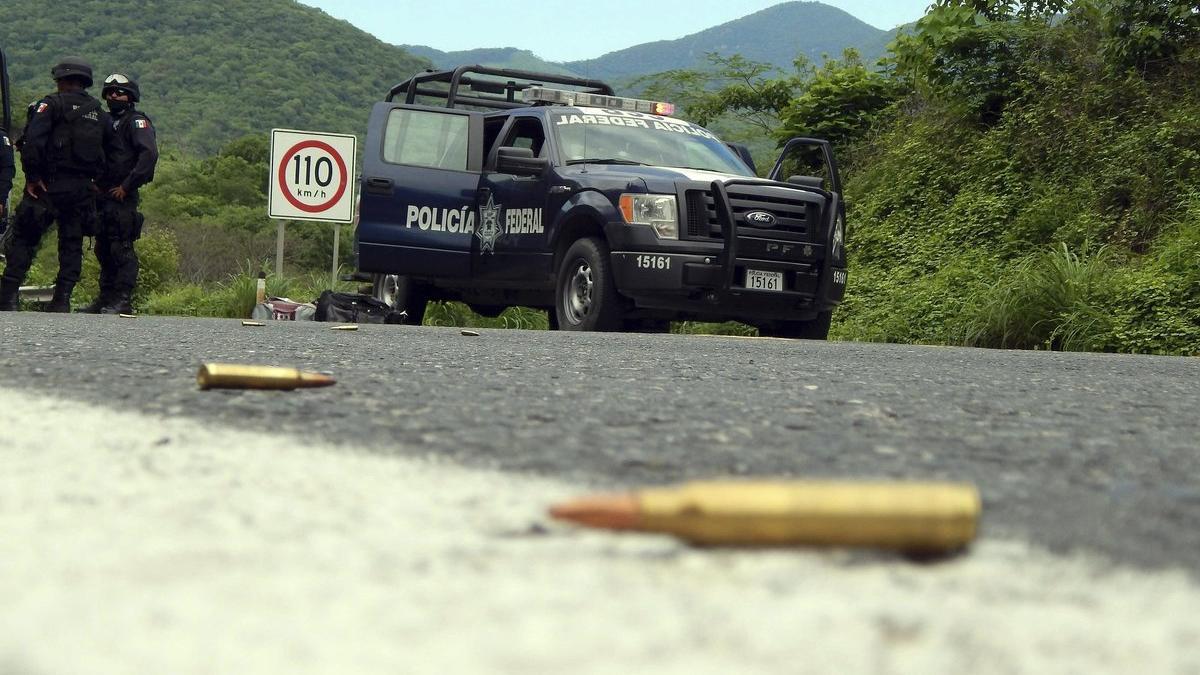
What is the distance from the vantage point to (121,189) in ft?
39.3

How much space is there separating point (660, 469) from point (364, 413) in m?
0.87

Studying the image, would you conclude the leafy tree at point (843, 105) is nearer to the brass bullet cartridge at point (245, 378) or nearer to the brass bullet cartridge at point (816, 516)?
the brass bullet cartridge at point (245, 378)

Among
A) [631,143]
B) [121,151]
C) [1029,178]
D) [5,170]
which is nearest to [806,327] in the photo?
[631,143]

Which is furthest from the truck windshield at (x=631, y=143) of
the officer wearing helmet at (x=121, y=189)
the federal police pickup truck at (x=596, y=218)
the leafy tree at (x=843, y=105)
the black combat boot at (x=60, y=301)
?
the leafy tree at (x=843, y=105)

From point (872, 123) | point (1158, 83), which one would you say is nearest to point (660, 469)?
point (1158, 83)

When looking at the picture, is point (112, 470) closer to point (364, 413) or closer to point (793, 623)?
point (364, 413)

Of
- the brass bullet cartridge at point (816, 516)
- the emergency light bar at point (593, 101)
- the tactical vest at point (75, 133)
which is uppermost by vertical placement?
the emergency light bar at point (593, 101)

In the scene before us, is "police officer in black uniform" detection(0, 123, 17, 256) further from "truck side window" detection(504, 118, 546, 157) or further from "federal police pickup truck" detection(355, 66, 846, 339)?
"truck side window" detection(504, 118, 546, 157)

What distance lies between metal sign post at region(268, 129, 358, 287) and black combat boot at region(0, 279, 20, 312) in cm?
345

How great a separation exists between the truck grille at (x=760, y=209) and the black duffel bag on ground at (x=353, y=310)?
11.7 feet

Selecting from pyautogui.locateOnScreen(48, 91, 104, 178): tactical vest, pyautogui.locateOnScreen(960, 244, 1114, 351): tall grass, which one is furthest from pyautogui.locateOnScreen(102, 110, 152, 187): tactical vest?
pyautogui.locateOnScreen(960, 244, 1114, 351): tall grass

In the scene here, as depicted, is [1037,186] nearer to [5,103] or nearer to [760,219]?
[760,219]

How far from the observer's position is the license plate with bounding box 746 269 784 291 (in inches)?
381

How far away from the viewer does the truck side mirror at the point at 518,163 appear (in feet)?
33.7
